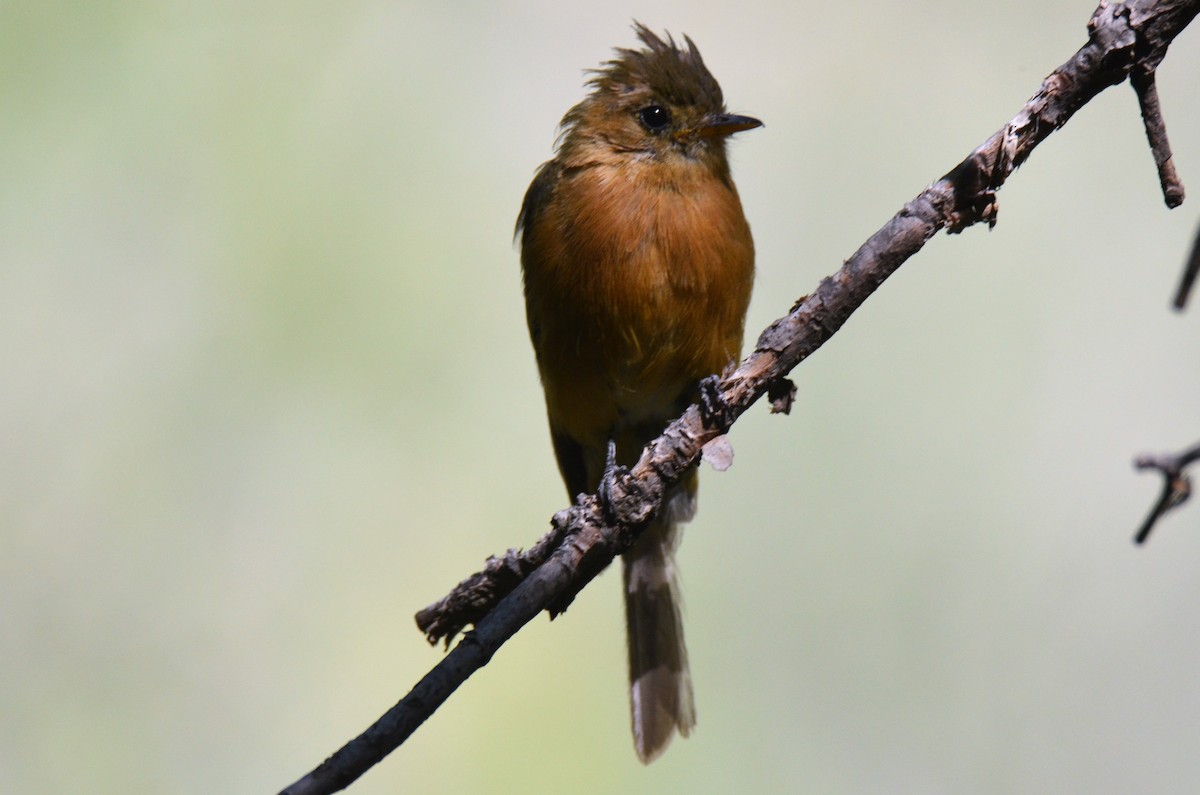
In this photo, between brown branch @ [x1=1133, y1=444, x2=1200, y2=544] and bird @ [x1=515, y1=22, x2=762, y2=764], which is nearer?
brown branch @ [x1=1133, y1=444, x2=1200, y2=544]

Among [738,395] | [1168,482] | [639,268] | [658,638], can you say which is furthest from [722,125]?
[1168,482]

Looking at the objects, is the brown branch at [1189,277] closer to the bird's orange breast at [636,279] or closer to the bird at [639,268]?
the bird at [639,268]

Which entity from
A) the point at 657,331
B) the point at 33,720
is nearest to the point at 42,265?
the point at 33,720

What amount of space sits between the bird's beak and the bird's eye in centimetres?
10

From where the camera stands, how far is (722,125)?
3564 millimetres

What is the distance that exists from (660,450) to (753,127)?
1548 mm

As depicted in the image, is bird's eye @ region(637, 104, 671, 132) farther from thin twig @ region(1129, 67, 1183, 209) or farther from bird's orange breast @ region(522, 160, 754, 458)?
thin twig @ region(1129, 67, 1183, 209)

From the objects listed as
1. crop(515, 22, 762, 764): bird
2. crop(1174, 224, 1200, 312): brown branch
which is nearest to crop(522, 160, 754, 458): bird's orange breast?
Result: crop(515, 22, 762, 764): bird

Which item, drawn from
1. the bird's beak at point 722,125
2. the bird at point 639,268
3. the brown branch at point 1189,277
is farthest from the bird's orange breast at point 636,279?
the brown branch at point 1189,277

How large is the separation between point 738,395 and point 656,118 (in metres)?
1.69

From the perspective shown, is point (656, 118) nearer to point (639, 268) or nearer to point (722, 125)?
point (722, 125)

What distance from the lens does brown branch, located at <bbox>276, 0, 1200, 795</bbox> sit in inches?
72.7

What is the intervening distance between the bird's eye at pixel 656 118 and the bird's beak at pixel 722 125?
10cm

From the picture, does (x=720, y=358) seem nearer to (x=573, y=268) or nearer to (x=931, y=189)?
(x=573, y=268)
